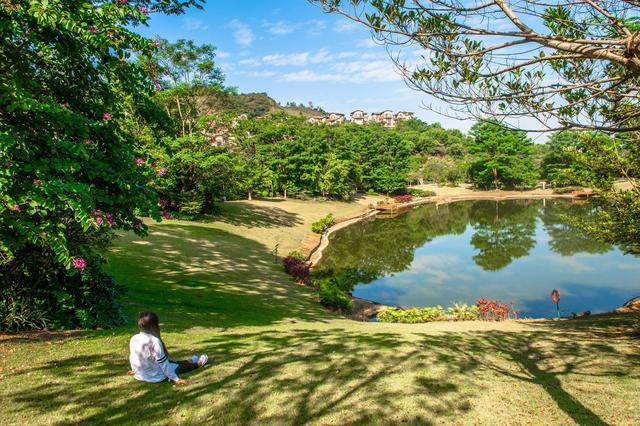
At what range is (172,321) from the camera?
9367 mm

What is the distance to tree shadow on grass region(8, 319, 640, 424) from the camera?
16.0ft

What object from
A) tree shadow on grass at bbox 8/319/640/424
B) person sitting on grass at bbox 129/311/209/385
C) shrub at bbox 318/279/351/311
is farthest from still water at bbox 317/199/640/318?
person sitting on grass at bbox 129/311/209/385

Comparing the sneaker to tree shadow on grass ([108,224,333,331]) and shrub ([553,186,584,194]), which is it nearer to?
tree shadow on grass ([108,224,333,331])

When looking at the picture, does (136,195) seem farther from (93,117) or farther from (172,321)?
(172,321)

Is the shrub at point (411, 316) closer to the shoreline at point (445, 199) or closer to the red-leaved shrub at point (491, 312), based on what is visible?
the red-leaved shrub at point (491, 312)

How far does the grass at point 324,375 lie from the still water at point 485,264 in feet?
21.6

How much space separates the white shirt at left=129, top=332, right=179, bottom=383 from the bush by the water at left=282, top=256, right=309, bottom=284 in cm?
1417

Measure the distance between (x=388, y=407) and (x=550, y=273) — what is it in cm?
2235

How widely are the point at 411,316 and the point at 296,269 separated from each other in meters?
7.54

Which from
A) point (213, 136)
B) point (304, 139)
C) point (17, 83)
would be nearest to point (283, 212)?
point (213, 136)

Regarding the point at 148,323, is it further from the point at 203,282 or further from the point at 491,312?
the point at 491,312

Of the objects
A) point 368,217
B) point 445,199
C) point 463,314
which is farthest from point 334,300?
point 445,199

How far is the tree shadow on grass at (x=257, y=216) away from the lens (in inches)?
1270

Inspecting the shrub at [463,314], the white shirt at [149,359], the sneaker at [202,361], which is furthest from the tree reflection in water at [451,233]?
the white shirt at [149,359]
